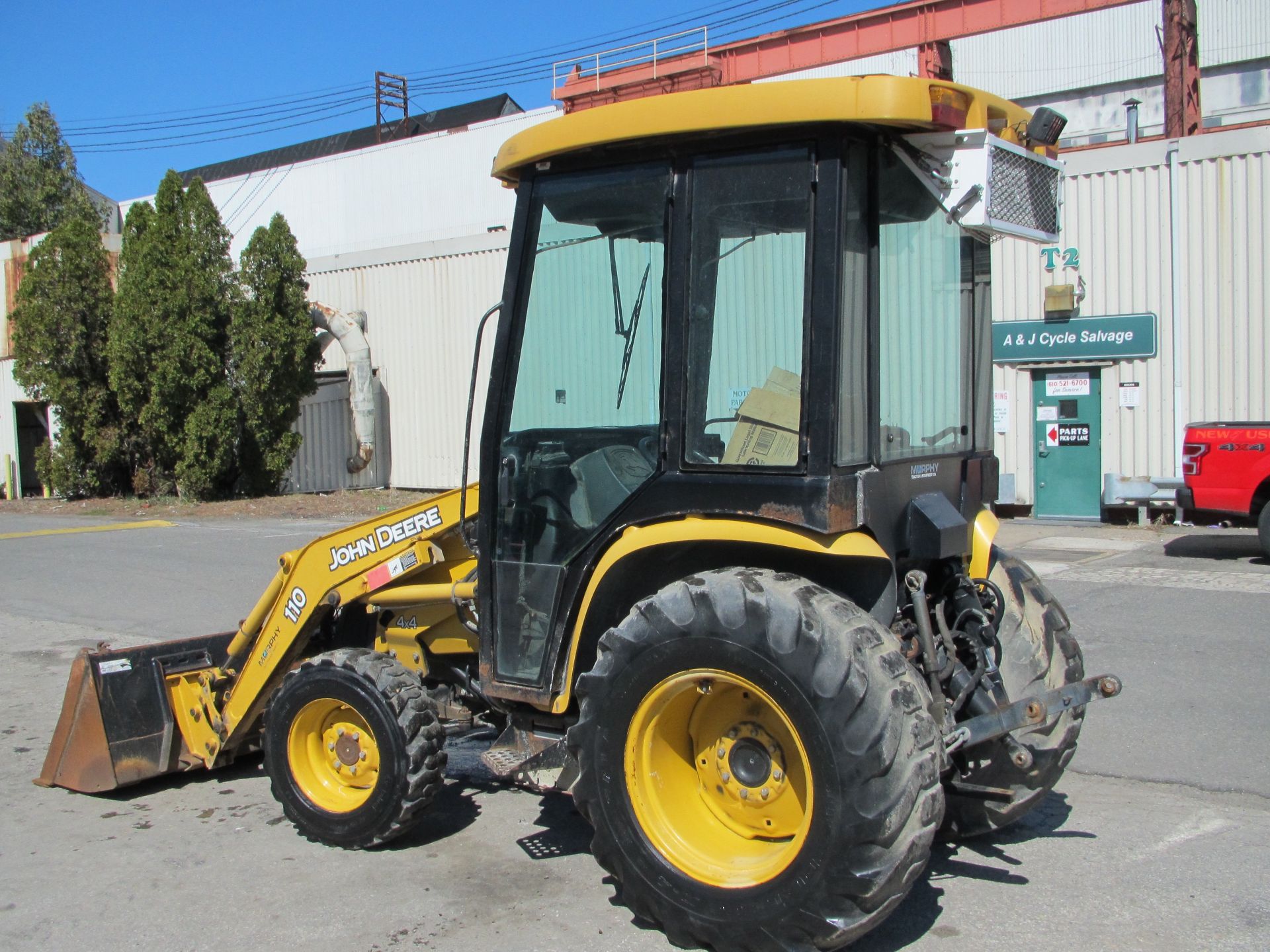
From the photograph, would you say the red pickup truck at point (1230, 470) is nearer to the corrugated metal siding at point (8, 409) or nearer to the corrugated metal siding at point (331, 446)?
the corrugated metal siding at point (331, 446)

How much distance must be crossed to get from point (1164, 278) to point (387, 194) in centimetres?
2428

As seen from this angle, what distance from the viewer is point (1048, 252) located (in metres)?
15.9

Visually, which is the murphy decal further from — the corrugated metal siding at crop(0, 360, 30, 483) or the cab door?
the corrugated metal siding at crop(0, 360, 30, 483)

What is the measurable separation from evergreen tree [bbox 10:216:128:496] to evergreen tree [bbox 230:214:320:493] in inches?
121

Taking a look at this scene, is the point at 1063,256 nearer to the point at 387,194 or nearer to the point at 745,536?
the point at 745,536

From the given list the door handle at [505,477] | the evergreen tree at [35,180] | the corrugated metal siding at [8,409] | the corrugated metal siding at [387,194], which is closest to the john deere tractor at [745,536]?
the door handle at [505,477]

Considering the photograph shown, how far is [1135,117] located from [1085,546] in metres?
7.50

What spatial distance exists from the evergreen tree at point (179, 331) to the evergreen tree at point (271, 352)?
39 centimetres

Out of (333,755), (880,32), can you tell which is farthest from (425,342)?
(333,755)

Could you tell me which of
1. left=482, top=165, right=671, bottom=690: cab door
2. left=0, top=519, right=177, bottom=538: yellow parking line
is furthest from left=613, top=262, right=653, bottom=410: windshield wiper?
left=0, top=519, right=177, bottom=538: yellow parking line

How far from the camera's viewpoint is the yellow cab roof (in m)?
3.34

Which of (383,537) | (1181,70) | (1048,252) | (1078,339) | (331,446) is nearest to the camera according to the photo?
(383,537)

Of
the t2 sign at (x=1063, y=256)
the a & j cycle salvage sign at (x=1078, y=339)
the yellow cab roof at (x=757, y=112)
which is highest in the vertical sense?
the t2 sign at (x=1063, y=256)

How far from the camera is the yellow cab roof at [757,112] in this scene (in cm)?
334
